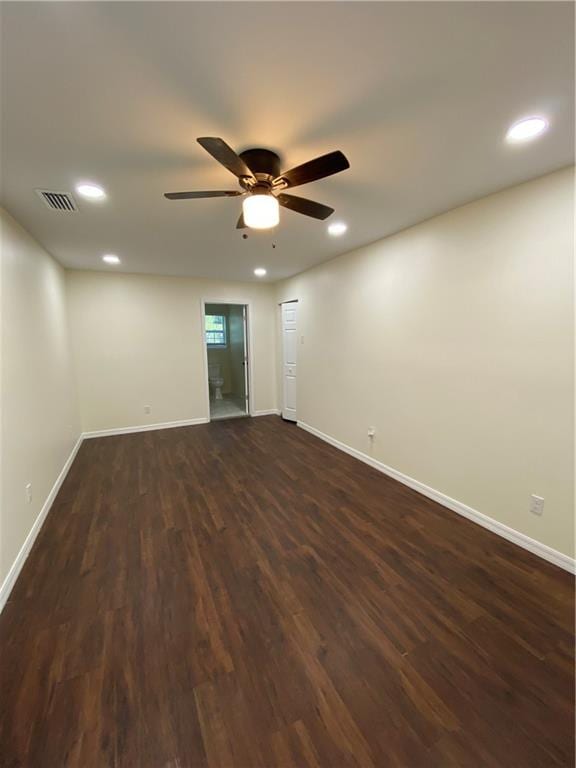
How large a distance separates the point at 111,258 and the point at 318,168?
10.7 feet

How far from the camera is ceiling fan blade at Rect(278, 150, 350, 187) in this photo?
138cm

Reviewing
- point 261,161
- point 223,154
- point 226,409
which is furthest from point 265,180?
point 226,409

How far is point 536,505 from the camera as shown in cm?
212

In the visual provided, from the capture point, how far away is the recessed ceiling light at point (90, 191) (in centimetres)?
200

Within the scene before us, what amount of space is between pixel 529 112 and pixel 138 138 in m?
1.85

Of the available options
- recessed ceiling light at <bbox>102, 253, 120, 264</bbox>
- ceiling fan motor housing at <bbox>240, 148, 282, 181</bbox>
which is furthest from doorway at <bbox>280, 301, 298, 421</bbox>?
ceiling fan motor housing at <bbox>240, 148, 282, 181</bbox>

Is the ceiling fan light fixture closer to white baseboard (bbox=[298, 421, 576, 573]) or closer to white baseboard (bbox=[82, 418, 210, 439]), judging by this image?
white baseboard (bbox=[298, 421, 576, 573])

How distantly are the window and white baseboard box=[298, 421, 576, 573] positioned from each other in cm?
501

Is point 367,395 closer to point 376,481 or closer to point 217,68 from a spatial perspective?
point 376,481

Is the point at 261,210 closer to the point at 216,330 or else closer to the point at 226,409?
the point at 226,409

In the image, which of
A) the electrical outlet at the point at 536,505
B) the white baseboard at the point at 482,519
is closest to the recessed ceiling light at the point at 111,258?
the white baseboard at the point at 482,519

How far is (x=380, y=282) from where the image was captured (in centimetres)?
328

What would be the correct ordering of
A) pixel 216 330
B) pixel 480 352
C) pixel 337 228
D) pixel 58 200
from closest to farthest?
1. pixel 58 200
2. pixel 480 352
3. pixel 337 228
4. pixel 216 330

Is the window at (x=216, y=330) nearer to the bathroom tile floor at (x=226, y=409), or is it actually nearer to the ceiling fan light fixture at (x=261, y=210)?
the bathroom tile floor at (x=226, y=409)
